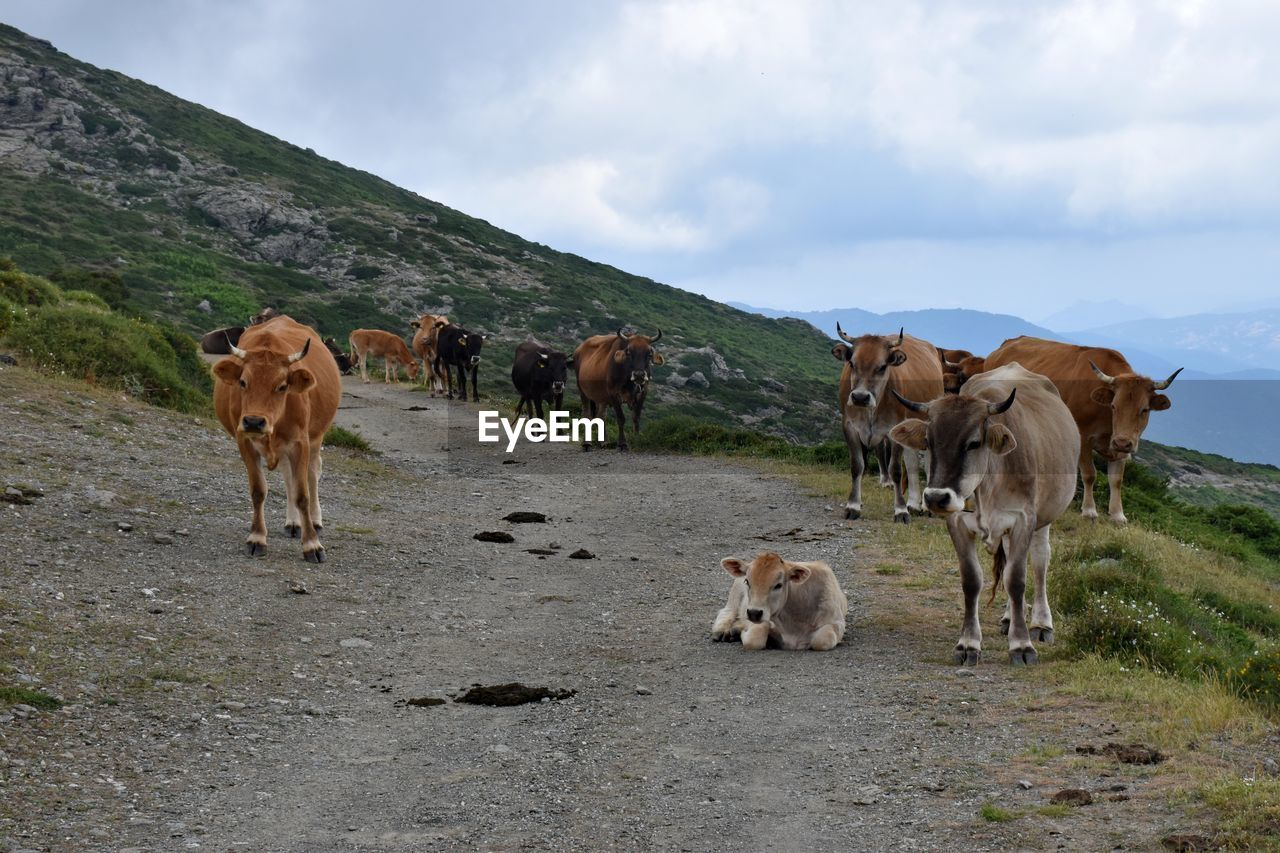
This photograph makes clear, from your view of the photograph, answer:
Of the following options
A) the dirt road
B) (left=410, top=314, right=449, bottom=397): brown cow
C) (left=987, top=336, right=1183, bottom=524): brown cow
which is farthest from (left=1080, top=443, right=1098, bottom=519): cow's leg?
(left=410, top=314, right=449, bottom=397): brown cow

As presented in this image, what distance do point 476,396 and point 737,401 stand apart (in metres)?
21.9

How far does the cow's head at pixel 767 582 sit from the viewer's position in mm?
9875

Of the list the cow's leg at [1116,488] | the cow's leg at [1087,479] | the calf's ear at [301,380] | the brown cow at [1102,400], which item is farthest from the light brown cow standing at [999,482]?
the cow's leg at [1116,488]

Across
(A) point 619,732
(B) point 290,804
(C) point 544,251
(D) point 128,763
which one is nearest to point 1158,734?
(A) point 619,732

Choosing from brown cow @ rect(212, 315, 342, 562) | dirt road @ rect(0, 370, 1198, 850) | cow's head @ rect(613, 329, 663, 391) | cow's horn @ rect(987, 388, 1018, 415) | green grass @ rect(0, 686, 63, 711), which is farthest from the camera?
cow's head @ rect(613, 329, 663, 391)

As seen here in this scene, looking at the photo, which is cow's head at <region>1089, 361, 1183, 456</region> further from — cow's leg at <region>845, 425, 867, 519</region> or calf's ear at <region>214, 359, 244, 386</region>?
calf's ear at <region>214, 359, 244, 386</region>

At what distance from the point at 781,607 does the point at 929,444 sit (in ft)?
7.32

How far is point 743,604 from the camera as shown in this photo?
1054cm

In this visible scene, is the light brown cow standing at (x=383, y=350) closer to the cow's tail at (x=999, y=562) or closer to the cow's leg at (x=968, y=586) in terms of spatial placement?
the cow's tail at (x=999, y=562)

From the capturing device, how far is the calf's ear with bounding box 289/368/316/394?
11.9 meters

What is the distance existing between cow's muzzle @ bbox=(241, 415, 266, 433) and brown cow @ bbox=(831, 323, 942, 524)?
8.26 meters

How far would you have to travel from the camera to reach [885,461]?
63.5 ft

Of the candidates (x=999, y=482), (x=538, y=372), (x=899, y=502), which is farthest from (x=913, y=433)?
(x=538, y=372)

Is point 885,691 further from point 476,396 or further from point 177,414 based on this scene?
point 476,396
